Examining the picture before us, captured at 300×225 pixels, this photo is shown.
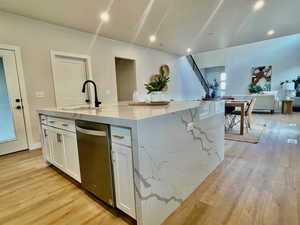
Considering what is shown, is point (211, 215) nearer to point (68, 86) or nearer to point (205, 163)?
point (205, 163)

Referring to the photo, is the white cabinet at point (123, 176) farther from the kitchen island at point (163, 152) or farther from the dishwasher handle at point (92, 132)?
the dishwasher handle at point (92, 132)

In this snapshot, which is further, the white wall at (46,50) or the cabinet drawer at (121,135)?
the white wall at (46,50)

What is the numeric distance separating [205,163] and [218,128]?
59cm

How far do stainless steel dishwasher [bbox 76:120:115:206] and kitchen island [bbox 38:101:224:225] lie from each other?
8 centimetres

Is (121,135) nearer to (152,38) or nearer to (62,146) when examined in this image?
(62,146)

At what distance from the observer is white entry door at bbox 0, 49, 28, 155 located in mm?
2930

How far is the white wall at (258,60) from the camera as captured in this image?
701 cm

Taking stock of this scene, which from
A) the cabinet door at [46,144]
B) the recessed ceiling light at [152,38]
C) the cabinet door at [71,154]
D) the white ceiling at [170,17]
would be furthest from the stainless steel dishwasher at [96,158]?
the recessed ceiling light at [152,38]

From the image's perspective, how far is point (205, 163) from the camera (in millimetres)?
1945

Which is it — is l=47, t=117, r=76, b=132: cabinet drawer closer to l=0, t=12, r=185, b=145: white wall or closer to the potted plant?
the potted plant

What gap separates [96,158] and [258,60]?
9280 mm

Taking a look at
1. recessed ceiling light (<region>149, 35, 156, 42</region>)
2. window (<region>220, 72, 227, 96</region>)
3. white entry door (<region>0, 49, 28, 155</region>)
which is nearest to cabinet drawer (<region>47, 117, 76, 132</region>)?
white entry door (<region>0, 49, 28, 155</region>)

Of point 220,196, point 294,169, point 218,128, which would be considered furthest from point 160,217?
point 294,169

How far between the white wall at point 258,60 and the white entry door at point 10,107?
9245mm
